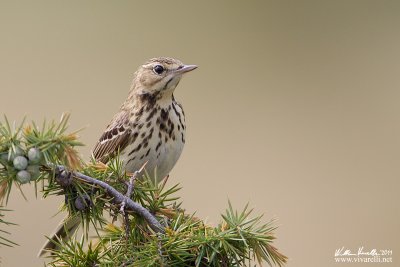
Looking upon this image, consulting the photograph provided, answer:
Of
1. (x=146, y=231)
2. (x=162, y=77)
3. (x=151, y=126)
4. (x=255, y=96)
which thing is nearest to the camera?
(x=146, y=231)

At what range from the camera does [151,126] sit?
190 inches

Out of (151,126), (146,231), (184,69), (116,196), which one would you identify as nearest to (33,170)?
(116,196)

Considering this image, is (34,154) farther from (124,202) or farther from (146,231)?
(146,231)

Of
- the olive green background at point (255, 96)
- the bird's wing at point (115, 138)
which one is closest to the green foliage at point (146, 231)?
the bird's wing at point (115, 138)

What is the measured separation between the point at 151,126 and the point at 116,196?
2.31 meters

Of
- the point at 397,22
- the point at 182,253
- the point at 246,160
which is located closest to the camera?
the point at 182,253

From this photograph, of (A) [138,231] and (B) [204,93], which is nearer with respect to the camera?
(A) [138,231]

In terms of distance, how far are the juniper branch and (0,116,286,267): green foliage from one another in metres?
0.02

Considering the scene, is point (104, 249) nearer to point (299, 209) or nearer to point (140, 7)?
point (299, 209)

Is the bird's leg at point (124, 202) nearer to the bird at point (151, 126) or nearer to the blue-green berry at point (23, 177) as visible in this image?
the blue-green berry at point (23, 177)

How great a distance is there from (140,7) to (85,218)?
7.78 m

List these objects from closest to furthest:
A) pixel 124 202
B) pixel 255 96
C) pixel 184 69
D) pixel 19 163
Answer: pixel 19 163 → pixel 124 202 → pixel 184 69 → pixel 255 96

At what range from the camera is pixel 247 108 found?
838 centimetres

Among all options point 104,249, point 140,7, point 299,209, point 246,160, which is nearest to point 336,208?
point 299,209
